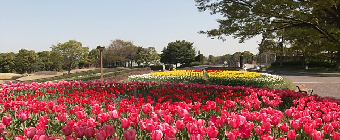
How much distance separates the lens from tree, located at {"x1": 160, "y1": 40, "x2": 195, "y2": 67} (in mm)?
75938

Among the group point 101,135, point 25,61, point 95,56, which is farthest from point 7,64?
point 101,135

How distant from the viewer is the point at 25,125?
4871mm

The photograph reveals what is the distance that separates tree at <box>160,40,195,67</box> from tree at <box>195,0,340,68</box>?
6283cm

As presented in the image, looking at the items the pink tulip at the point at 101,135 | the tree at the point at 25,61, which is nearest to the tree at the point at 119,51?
the tree at the point at 25,61

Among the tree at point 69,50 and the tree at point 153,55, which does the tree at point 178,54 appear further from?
the tree at point 69,50

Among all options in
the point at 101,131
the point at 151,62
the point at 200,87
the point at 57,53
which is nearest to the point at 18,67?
the point at 57,53

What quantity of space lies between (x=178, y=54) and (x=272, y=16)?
6614 cm

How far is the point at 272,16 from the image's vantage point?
1004cm

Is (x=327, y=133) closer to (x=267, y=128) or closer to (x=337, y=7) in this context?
(x=267, y=128)

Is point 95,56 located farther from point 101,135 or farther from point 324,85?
point 101,135

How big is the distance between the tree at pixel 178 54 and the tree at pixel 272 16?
62.8 m

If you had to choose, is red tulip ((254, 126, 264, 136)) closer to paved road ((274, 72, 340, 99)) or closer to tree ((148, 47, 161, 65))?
paved road ((274, 72, 340, 99))

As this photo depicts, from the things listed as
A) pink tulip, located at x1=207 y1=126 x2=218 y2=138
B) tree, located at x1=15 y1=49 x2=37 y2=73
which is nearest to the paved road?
pink tulip, located at x1=207 y1=126 x2=218 y2=138

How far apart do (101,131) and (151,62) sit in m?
70.0
